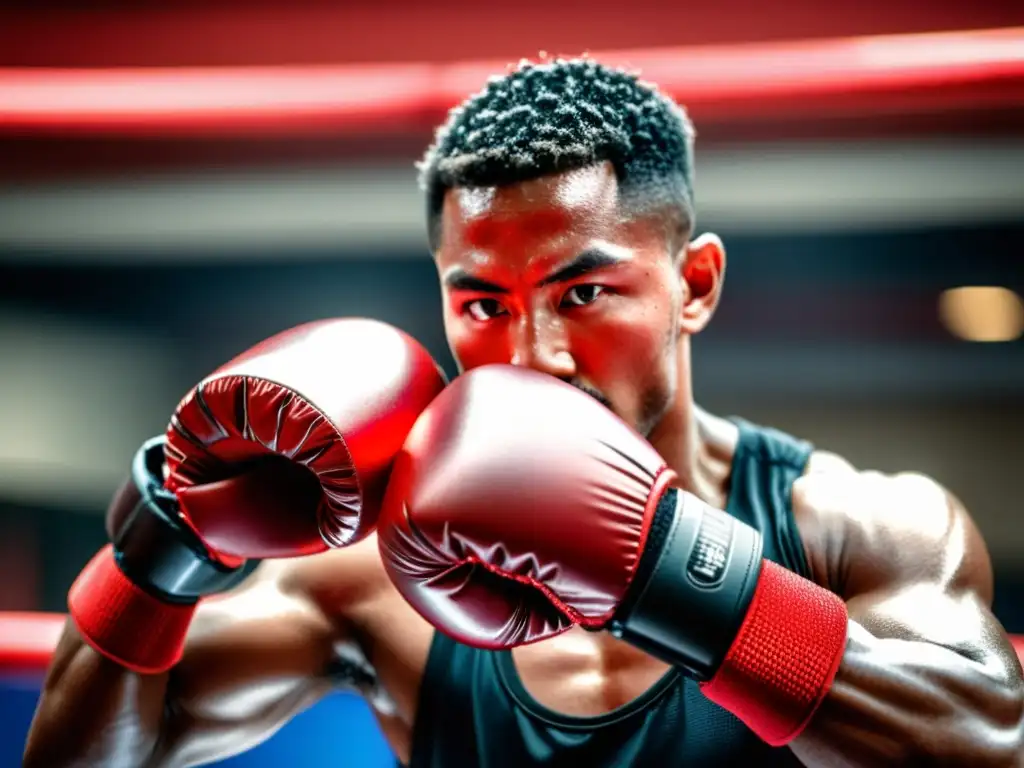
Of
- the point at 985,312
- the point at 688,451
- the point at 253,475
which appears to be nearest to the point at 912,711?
the point at 688,451

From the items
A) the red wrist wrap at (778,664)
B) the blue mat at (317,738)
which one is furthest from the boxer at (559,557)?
the blue mat at (317,738)

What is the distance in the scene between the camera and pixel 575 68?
3.77 feet

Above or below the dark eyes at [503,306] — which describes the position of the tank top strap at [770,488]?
below

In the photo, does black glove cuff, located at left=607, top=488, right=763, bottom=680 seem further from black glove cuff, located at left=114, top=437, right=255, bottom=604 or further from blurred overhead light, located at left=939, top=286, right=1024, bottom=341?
blurred overhead light, located at left=939, top=286, right=1024, bottom=341

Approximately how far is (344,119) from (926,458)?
2274mm

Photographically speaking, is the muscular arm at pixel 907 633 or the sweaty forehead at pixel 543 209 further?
the sweaty forehead at pixel 543 209

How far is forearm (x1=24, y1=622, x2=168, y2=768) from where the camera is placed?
1120 mm

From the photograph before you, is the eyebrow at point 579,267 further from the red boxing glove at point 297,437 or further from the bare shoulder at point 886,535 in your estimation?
the bare shoulder at point 886,535

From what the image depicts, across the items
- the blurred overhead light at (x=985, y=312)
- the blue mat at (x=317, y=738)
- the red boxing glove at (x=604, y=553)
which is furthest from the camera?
the blurred overhead light at (x=985, y=312)

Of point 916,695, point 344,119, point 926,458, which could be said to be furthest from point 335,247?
point 926,458

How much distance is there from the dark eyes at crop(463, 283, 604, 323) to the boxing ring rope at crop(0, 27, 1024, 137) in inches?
18.6

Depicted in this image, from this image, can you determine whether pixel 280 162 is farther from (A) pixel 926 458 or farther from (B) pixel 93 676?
(A) pixel 926 458

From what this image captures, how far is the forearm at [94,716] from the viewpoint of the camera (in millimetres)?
1120

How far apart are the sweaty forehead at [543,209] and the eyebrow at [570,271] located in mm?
28
